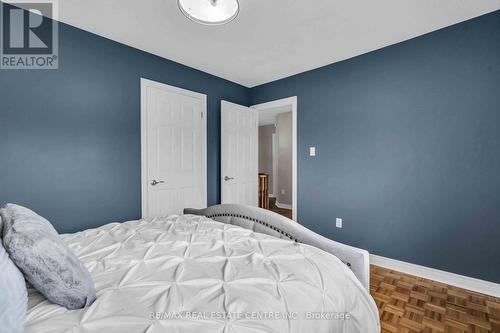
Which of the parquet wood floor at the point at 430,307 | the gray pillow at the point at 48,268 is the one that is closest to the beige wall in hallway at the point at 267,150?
the parquet wood floor at the point at 430,307

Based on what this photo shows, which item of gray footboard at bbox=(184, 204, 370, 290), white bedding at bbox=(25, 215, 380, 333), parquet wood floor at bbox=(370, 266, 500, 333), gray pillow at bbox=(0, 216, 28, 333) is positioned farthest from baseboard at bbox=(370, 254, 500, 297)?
gray pillow at bbox=(0, 216, 28, 333)

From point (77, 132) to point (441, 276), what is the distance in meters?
3.89

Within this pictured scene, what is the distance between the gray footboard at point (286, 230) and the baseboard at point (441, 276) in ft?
5.52

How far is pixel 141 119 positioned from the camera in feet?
Result: 8.76

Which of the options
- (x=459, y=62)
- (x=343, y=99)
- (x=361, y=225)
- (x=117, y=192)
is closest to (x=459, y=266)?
(x=361, y=225)

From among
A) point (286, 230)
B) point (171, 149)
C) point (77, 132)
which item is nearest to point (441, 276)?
point (286, 230)

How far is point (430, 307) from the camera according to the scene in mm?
1857

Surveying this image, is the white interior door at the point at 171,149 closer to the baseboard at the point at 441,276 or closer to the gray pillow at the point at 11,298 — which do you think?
the gray pillow at the point at 11,298

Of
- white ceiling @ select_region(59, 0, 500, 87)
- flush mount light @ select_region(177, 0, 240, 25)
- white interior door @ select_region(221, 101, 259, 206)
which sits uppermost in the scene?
white ceiling @ select_region(59, 0, 500, 87)

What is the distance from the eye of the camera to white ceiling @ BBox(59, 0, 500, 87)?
75.7 inches

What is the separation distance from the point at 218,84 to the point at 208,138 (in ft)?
2.86

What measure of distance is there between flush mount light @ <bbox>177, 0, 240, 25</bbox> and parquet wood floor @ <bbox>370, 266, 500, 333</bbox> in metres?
2.49

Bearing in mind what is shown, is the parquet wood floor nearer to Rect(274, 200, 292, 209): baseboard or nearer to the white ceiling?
the white ceiling

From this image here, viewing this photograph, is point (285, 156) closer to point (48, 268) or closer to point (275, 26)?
point (275, 26)
